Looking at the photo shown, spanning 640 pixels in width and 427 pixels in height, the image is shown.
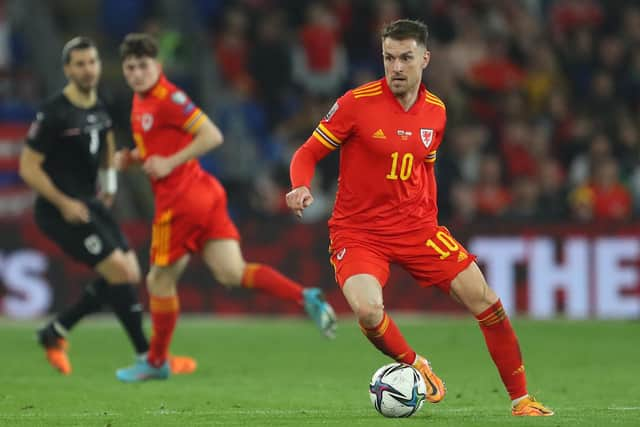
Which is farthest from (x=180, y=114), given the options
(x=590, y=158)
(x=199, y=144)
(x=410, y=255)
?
(x=590, y=158)

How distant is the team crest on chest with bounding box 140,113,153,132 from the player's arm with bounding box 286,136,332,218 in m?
2.33

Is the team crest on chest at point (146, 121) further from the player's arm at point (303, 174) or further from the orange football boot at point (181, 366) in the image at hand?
the player's arm at point (303, 174)

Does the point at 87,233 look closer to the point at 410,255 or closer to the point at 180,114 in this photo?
the point at 180,114

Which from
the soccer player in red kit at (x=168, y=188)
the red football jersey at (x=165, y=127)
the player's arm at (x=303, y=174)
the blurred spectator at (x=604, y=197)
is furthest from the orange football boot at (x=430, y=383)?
the blurred spectator at (x=604, y=197)

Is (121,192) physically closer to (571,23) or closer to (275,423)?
(571,23)

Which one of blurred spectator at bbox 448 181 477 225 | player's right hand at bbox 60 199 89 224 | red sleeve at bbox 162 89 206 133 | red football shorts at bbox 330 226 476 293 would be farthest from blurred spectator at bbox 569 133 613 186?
red football shorts at bbox 330 226 476 293

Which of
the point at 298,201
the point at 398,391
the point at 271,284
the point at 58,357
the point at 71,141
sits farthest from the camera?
the point at 58,357

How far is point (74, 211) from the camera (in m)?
10.1

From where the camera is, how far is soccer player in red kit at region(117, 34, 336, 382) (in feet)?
31.9

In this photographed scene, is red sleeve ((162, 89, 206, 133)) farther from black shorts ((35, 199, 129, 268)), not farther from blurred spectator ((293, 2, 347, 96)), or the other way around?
blurred spectator ((293, 2, 347, 96))

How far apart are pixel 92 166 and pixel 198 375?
1714 mm

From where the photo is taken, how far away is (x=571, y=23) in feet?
61.2

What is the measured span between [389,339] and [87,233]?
333 centimetres

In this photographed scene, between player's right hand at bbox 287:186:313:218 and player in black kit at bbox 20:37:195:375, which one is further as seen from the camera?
player in black kit at bbox 20:37:195:375
